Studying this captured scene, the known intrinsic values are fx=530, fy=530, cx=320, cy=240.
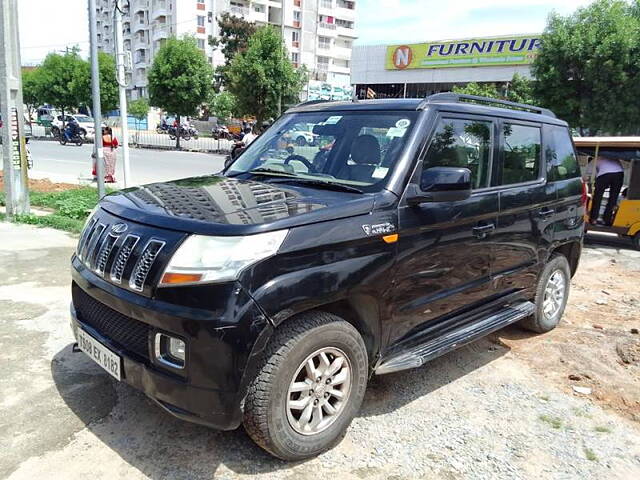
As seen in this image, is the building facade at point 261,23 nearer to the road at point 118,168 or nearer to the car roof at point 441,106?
the road at point 118,168

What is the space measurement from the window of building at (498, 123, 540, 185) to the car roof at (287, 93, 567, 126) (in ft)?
0.36

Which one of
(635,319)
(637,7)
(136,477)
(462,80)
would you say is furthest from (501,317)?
(462,80)

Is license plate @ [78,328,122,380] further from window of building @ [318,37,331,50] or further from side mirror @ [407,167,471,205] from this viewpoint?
window of building @ [318,37,331,50]

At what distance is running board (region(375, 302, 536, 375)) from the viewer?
3172mm

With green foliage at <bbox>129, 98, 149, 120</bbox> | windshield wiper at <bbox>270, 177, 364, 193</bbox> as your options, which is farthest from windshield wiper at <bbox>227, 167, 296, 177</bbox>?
green foliage at <bbox>129, 98, 149, 120</bbox>

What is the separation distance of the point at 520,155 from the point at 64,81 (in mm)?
45012

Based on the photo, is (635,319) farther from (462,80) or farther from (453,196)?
(462,80)

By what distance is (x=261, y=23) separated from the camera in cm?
7006

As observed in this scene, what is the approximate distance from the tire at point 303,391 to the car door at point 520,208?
162cm

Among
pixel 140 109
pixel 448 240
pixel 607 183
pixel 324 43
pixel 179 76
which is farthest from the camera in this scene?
pixel 324 43

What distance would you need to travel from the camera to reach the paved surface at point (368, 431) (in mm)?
2799

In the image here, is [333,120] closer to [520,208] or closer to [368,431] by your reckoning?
[520,208]

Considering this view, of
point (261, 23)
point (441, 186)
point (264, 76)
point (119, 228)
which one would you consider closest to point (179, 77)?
point (264, 76)

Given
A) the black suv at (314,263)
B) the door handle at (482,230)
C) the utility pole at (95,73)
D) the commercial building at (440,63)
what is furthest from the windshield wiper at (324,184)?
the commercial building at (440,63)
